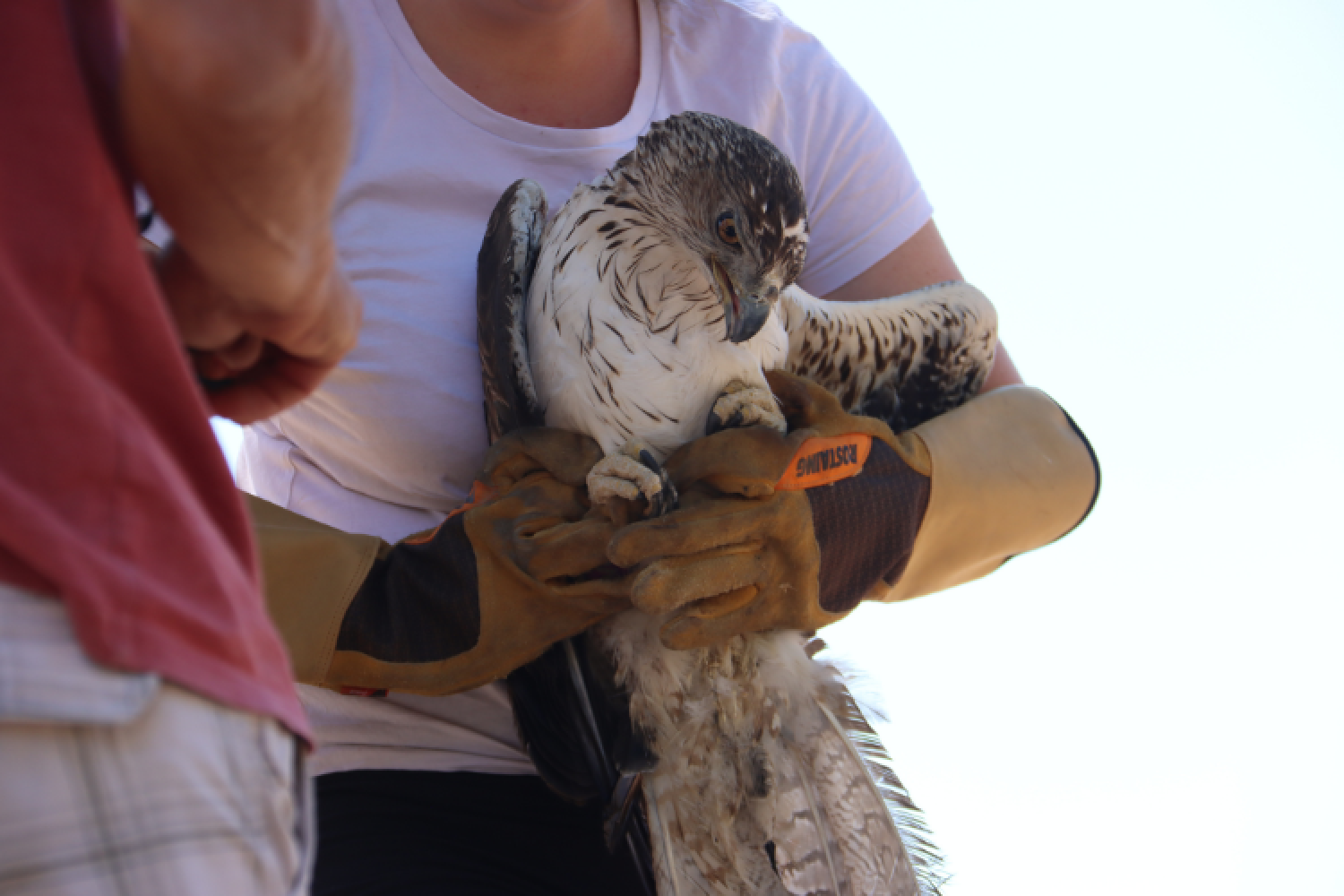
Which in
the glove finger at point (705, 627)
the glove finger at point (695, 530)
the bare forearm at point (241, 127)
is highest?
the bare forearm at point (241, 127)

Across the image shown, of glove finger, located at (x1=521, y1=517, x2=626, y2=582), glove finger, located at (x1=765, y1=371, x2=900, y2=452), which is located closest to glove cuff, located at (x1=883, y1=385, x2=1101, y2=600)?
glove finger, located at (x1=765, y1=371, x2=900, y2=452)

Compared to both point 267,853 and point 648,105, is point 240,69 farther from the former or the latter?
point 648,105

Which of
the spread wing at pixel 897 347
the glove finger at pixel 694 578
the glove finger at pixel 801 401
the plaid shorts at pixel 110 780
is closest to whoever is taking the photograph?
the plaid shorts at pixel 110 780

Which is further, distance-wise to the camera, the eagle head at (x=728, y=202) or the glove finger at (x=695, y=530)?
the eagle head at (x=728, y=202)

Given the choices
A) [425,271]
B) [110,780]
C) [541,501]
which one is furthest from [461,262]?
[110,780]

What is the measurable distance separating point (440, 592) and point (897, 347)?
1.34m

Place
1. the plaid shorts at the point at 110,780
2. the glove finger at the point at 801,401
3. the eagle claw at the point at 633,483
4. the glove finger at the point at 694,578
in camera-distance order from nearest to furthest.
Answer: the plaid shorts at the point at 110,780
the glove finger at the point at 694,578
the eagle claw at the point at 633,483
the glove finger at the point at 801,401

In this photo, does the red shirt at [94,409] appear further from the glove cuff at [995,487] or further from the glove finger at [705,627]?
the glove cuff at [995,487]

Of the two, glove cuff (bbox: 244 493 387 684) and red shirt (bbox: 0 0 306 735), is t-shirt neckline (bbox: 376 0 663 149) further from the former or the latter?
red shirt (bbox: 0 0 306 735)

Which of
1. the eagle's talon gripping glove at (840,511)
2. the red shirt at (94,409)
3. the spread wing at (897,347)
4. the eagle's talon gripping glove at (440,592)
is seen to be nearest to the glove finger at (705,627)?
the eagle's talon gripping glove at (840,511)

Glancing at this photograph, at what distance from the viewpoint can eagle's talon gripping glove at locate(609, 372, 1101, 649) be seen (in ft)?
6.40

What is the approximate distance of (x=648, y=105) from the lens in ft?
8.24

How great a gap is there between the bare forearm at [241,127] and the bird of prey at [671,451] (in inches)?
46.2

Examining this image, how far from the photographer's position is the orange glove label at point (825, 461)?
6.67 feet
